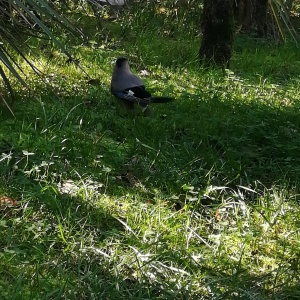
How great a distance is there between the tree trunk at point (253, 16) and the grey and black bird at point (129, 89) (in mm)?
3555

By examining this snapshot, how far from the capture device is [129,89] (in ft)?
13.5

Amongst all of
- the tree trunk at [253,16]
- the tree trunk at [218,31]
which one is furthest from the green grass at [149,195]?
the tree trunk at [253,16]

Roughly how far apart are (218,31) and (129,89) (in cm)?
181

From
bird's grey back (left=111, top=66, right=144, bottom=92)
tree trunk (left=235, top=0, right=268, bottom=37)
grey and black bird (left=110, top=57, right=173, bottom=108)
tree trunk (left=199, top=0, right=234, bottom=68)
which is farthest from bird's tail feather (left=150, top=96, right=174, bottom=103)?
tree trunk (left=235, top=0, right=268, bottom=37)

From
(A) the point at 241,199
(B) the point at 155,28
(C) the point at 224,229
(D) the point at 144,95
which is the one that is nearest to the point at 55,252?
(C) the point at 224,229

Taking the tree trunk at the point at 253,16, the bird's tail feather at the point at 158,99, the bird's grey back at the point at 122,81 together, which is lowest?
the tree trunk at the point at 253,16

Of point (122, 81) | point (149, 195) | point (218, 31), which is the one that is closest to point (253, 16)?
point (218, 31)

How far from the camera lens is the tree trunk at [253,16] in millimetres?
7496

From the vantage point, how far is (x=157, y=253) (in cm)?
255

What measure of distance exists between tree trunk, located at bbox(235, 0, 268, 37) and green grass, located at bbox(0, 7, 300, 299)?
2922 millimetres

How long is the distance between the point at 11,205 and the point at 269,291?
3.99 ft

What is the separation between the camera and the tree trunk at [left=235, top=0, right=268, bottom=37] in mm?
7496

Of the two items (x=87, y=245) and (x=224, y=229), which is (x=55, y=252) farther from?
(x=224, y=229)

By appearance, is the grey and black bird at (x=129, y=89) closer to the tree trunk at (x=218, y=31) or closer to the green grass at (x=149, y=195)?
the green grass at (x=149, y=195)
